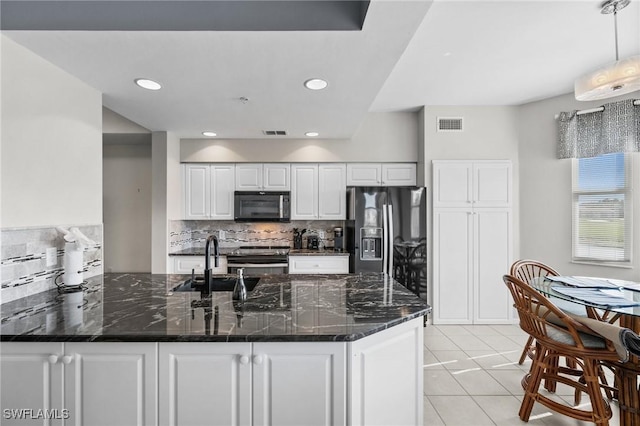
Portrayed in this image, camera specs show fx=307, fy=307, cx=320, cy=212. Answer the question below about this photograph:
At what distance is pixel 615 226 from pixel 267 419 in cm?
406

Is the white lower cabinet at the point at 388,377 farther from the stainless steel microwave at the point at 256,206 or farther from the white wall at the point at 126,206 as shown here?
the white wall at the point at 126,206

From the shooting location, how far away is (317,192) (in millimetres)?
4332

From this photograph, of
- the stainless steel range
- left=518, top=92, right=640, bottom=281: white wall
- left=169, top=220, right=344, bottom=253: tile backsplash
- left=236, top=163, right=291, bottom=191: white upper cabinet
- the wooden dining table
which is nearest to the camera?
the wooden dining table

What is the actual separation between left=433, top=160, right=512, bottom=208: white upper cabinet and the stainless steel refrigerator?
32 cm

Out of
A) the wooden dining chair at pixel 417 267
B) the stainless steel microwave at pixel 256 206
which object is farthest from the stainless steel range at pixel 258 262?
the wooden dining chair at pixel 417 267

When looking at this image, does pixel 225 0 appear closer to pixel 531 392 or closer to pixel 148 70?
pixel 148 70

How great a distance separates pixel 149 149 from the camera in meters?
4.88

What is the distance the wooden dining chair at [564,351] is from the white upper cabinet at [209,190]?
11.4ft

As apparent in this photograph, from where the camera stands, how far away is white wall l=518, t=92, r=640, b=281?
368 cm

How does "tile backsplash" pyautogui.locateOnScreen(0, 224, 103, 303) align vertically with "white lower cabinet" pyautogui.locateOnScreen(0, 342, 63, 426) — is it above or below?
above

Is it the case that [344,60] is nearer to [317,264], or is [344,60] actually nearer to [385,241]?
[385,241]

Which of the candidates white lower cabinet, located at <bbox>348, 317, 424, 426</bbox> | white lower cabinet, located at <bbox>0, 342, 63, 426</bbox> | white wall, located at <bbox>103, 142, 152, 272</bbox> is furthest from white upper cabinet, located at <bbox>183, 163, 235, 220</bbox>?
white lower cabinet, located at <bbox>348, 317, 424, 426</bbox>

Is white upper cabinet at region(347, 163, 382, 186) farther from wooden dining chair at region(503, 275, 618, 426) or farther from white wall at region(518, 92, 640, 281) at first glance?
wooden dining chair at region(503, 275, 618, 426)

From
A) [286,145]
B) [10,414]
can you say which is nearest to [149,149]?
[286,145]
